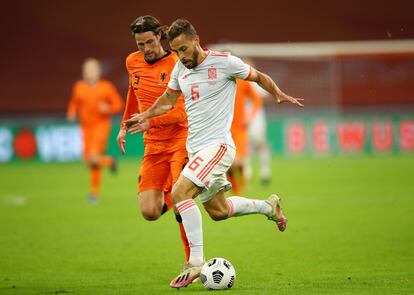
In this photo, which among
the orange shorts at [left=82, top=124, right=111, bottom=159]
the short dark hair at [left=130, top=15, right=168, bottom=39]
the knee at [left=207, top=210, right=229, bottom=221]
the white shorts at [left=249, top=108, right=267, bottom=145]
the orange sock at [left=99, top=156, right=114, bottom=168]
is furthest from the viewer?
the white shorts at [left=249, top=108, right=267, bottom=145]

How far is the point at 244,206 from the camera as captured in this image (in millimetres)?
8305

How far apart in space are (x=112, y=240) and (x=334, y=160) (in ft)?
50.5

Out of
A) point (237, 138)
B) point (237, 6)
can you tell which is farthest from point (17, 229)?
point (237, 6)

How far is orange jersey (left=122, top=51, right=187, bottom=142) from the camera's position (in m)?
8.70

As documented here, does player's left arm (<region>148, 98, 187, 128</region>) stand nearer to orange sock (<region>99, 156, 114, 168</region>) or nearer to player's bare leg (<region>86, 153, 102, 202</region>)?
player's bare leg (<region>86, 153, 102, 202</region>)

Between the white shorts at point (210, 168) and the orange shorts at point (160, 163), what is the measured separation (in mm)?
677

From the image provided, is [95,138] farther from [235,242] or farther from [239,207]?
[239,207]

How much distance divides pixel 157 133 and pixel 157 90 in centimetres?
41

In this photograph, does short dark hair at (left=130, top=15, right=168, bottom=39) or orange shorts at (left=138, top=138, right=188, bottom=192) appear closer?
short dark hair at (left=130, top=15, right=168, bottom=39)

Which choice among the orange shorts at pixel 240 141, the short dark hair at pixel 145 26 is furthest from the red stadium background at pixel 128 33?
the short dark hair at pixel 145 26

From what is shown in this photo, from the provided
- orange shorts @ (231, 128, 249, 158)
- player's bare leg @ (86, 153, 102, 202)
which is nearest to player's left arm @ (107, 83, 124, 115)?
player's bare leg @ (86, 153, 102, 202)

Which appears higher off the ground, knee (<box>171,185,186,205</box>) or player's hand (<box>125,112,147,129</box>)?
player's hand (<box>125,112,147,129</box>)

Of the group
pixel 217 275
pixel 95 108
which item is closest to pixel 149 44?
pixel 217 275

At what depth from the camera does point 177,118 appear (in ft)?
28.5
